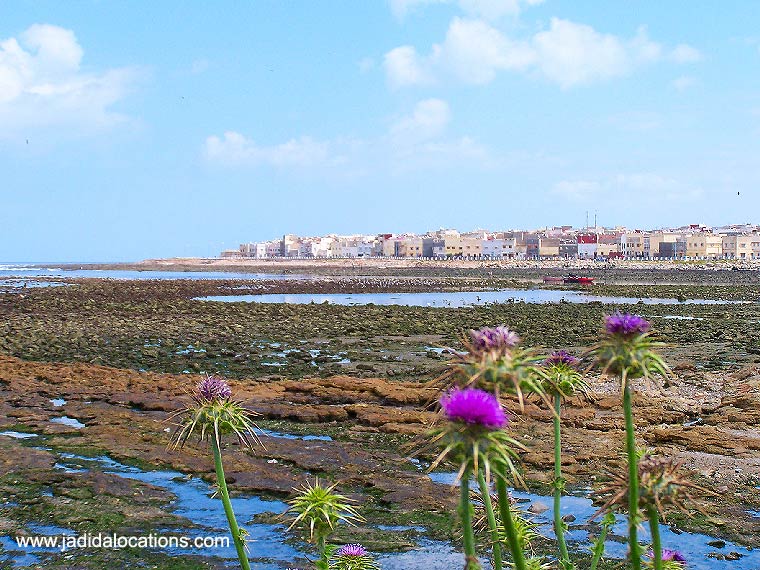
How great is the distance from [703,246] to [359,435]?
16477 cm

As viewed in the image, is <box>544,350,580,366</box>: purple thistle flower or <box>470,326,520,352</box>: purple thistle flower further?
<box>544,350,580,366</box>: purple thistle flower

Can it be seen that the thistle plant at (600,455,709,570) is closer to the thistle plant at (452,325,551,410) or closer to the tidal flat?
the thistle plant at (452,325,551,410)

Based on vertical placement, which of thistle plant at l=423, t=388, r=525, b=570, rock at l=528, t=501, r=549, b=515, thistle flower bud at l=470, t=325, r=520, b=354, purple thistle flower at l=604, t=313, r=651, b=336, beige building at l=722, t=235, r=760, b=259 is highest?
beige building at l=722, t=235, r=760, b=259

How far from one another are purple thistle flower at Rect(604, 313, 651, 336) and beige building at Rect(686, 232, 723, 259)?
172 m

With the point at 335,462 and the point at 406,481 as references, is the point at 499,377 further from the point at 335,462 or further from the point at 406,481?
the point at 335,462

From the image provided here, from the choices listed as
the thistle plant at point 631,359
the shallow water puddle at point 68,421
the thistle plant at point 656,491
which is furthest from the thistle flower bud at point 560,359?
the shallow water puddle at point 68,421

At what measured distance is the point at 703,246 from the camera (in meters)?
162

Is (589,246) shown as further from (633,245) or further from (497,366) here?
(497,366)

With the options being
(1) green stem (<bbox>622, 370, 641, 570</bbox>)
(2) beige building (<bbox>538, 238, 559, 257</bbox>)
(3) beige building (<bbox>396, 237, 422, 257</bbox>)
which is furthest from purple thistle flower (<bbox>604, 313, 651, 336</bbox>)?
(3) beige building (<bbox>396, 237, 422, 257</bbox>)

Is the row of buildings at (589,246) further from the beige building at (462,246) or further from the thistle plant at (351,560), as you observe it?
the thistle plant at (351,560)

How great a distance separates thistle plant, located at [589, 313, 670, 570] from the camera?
9.07ft

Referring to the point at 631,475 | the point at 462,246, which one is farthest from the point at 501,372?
the point at 462,246

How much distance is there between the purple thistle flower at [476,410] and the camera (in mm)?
2471

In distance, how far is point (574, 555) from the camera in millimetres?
7836
